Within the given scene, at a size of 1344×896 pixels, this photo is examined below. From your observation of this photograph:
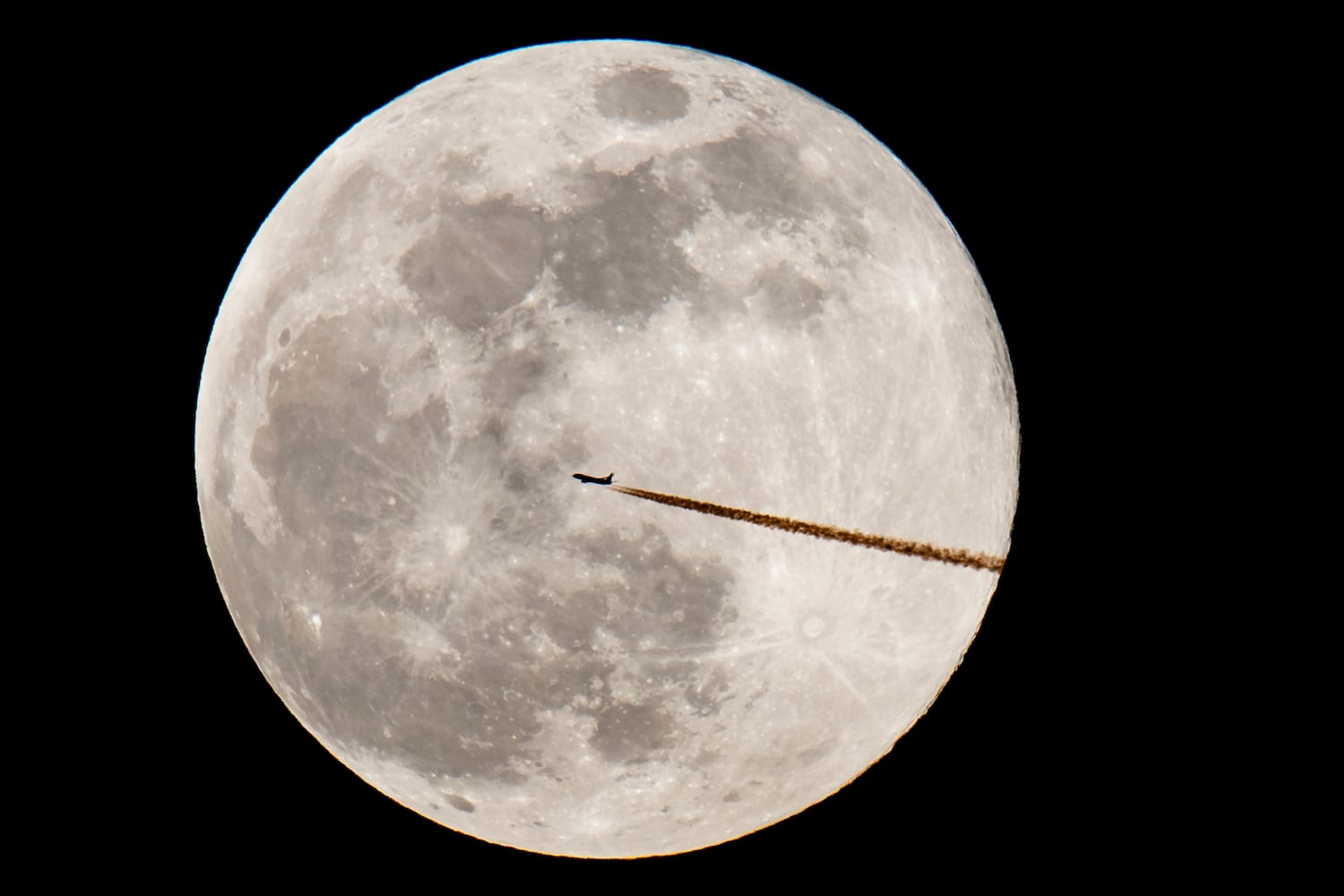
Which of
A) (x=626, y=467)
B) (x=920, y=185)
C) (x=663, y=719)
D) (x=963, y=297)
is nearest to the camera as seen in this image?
(x=626, y=467)

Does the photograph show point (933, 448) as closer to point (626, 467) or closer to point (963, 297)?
point (963, 297)

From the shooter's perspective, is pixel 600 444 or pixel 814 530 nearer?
pixel 600 444

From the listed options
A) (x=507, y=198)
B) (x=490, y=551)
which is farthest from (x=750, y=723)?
(x=507, y=198)

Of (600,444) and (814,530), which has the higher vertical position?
(600,444)

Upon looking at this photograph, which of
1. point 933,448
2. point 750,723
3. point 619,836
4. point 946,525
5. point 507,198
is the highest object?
point 507,198
